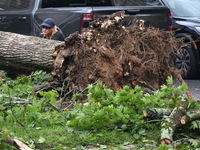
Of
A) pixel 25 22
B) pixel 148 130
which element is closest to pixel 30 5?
pixel 25 22

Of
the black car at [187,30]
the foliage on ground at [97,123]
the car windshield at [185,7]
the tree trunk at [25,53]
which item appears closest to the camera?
the foliage on ground at [97,123]

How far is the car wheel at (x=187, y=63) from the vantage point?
12.5 meters

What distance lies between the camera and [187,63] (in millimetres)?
12641

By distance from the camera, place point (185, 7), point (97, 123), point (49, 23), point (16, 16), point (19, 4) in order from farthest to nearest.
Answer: point (185, 7), point (19, 4), point (16, 16), point (49, 23), point (97, 123)

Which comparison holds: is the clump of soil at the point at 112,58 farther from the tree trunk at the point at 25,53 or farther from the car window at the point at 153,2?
the car window at the point at 153,2

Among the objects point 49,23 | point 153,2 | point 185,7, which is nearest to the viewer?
point 49,23

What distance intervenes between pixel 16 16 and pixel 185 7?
390cm

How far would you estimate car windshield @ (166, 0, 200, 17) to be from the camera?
1331 centimetres

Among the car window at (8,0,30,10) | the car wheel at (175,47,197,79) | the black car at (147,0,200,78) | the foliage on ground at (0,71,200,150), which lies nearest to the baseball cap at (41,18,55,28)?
the car window at (8,0,30,10)

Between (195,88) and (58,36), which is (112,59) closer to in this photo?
(58,36)

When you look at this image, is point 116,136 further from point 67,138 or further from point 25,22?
point 25,22

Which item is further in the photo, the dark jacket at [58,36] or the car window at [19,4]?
the car window at [19,4]

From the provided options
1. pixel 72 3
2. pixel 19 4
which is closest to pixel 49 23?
pixel 72 3

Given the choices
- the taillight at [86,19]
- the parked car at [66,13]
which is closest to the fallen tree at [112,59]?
the taillight at [86,19]
